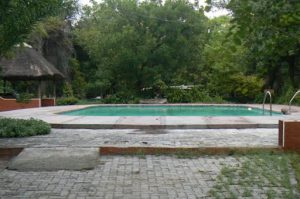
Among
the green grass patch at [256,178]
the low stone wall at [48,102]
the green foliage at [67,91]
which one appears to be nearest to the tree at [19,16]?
the green grass patch at [256,178]

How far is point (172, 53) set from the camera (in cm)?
2902

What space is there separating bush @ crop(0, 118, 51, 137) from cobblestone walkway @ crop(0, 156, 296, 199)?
3.39 meters

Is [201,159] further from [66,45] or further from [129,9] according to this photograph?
[66,45]

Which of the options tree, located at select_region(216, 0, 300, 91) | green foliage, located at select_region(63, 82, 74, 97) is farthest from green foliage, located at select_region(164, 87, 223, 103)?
tree, located at select_region(216, 0, 300, 91)

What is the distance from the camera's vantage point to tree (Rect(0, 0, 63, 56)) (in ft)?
22.8

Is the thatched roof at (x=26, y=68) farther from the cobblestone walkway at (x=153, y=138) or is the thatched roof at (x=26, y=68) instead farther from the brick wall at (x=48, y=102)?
the cobblestone walkway at (x=153, y=138)

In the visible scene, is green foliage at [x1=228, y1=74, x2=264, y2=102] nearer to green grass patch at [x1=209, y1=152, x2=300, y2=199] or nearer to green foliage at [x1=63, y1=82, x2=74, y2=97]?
green foliage at [x1=63, y1=82, x2=74, y2=97]

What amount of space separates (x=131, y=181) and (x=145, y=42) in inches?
881

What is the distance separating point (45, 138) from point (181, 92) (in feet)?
64.2

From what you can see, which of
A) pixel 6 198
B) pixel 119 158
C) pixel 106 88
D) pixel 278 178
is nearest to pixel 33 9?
pixel 119 158

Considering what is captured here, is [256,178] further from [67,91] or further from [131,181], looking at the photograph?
[67,91]

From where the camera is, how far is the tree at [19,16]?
6953 mm

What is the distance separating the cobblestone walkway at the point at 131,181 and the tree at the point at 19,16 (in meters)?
2.31

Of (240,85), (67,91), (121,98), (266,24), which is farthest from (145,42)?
(266,24)
